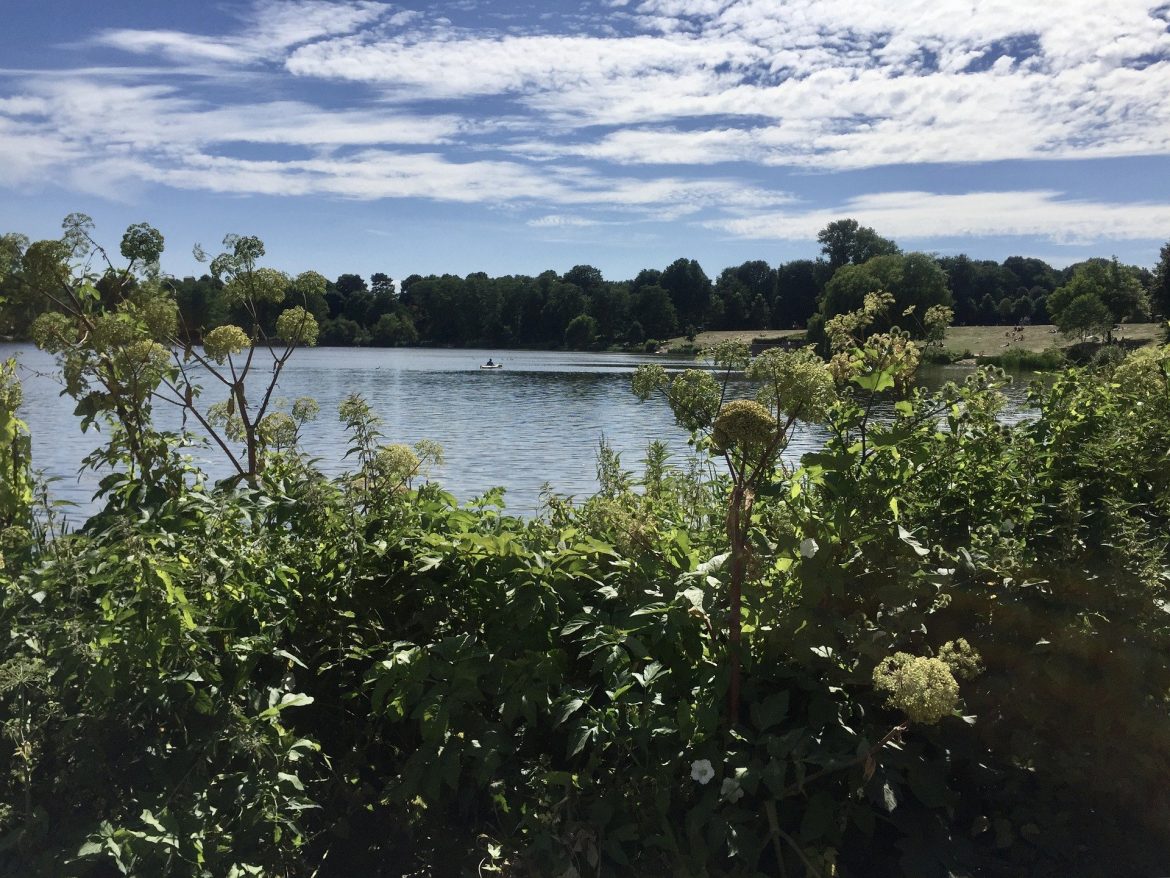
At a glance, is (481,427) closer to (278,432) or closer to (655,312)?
(278,432)

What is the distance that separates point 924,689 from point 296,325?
3392 mm

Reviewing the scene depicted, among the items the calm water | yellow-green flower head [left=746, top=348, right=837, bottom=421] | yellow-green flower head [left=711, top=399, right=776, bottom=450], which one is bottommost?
the calm water

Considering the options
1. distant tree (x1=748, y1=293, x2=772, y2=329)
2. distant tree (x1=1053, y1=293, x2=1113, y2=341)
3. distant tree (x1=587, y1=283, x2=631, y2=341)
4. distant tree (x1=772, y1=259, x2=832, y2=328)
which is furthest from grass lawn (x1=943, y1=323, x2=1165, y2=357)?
distant tree (x1=587, y1=283, x2=631, y2=341)

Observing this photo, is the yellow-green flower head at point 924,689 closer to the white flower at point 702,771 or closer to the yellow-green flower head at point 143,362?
the white flower at point 702,771

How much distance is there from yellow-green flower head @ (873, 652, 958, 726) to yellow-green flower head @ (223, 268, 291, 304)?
3274mm

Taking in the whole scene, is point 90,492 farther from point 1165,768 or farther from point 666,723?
point 1165,768

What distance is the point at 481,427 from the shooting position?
29891mm

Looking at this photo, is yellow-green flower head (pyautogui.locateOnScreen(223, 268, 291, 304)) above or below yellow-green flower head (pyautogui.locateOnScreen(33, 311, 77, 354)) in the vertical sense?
above

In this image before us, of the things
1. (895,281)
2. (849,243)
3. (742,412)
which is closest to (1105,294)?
(895,281)

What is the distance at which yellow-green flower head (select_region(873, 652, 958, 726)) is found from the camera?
212cm

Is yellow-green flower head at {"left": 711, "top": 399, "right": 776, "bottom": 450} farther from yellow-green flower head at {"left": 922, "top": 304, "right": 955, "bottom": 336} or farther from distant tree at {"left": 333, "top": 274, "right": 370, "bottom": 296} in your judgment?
distant tree at {"left": 333, "top": 274, "right": 370, "bottom": 296}

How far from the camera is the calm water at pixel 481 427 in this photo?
14.0m

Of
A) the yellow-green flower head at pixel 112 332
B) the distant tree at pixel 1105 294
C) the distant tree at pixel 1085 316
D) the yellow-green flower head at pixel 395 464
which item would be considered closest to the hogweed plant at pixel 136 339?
the yellow-green flower head at pixel 112 332

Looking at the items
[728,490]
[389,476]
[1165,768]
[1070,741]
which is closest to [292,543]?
[389,476]
